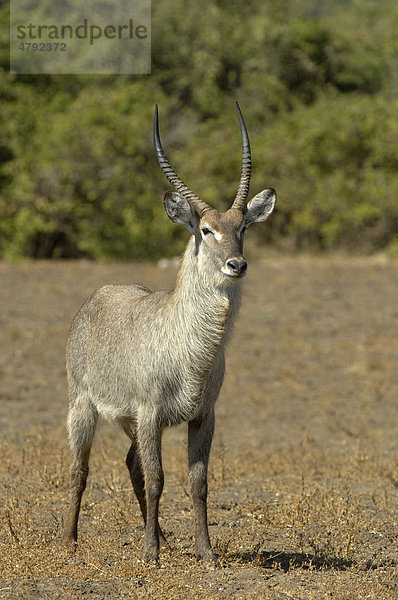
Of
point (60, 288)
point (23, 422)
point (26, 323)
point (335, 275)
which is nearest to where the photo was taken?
point (23, 422)

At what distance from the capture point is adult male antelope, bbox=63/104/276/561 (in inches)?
227

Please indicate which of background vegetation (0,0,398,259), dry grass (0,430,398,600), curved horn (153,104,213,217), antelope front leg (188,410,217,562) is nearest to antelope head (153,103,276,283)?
curved horn (153,104,213,217)

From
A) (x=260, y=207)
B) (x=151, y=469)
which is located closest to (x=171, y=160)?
(x=260, y=207)

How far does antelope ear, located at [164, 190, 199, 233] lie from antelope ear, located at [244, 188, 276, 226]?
360 mm

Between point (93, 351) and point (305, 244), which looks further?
point (305, 244)

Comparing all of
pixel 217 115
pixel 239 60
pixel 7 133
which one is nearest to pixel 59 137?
pixel 7 133

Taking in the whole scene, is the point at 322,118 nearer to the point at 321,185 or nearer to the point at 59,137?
the point at 321,185

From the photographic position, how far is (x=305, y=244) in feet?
84.2

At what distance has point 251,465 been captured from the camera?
343 inches

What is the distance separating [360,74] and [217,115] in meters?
9.61

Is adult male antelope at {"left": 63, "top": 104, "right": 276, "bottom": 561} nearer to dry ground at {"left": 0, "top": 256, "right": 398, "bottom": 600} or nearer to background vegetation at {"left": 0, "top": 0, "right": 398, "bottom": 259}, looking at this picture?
dry ground at {"left": 0, "top": 256, "right": 398, "bottom": 600}

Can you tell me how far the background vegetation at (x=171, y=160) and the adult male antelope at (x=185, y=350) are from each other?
16.1 m

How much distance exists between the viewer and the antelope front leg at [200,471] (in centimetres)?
588

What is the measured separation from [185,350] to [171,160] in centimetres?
1996
